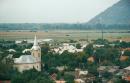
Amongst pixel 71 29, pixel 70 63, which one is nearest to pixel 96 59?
pixel 70 63

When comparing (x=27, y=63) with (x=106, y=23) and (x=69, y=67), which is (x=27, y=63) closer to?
(x=69, y=67)

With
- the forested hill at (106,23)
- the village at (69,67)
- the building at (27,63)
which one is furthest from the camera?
the forested hill at (106,23)

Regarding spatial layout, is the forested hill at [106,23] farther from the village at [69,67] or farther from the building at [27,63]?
the building at [27,63]

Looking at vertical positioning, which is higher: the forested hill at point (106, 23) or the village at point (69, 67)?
the forested hill at point (106, 23)

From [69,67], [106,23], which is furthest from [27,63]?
[106,23]

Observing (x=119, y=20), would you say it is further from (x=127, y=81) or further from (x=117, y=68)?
(x=127, y=81)

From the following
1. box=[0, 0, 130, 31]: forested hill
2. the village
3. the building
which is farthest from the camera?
box=[0, 0, 130, 31]: forested hill

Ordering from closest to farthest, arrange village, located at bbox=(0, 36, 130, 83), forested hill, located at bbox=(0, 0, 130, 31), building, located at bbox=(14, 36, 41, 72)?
village, located at bbox=(0, 36, 130, 83), building, located at bbox=(14, 36, 41, 72), forested hill, located at bbox=(0, 0, 130, 31)

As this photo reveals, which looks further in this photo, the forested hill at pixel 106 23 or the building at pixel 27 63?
the forested hill at pixel 106 23

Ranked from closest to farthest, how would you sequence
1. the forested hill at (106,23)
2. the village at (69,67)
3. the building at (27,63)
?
the village at (69,67) → the building at (27,63) → the forested hill at (106,23)

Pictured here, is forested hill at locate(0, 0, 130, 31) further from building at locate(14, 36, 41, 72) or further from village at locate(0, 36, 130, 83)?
building at locate(14, 36, 41, 72)

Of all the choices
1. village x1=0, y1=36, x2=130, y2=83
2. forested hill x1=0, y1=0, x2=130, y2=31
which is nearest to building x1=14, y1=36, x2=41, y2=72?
village x1=0, y1=36, x2=130, y2=83

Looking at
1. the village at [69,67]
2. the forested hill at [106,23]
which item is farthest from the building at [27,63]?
the forested hill at [106,23]
